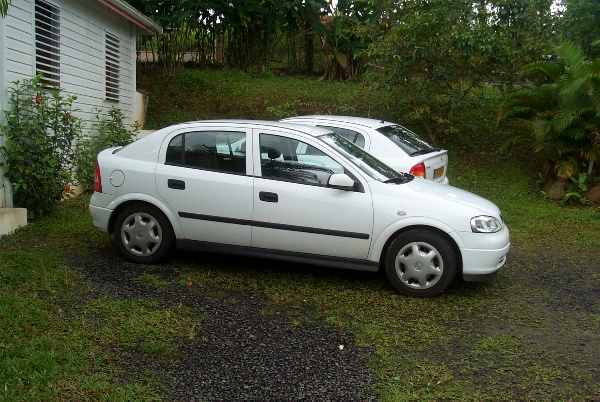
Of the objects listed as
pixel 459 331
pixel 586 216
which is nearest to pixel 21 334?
pixel 459 331

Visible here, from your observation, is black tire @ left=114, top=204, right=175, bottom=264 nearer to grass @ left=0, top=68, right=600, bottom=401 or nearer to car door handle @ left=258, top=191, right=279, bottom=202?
grass @ left=0, top=68, right=600, bottom=401

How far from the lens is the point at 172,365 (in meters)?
4.18

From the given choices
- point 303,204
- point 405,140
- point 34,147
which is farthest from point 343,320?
point 34,147

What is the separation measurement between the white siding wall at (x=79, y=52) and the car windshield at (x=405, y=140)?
176 inches

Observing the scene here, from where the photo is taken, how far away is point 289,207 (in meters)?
5.92

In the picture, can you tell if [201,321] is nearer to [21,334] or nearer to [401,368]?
[21,334]

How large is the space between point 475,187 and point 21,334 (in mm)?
8978

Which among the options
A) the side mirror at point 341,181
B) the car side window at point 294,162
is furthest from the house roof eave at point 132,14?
the side mirror at point 341,181

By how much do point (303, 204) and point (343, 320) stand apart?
48.6 inches

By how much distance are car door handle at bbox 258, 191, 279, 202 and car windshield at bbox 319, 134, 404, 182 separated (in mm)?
744

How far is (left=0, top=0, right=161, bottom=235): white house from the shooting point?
777 cm

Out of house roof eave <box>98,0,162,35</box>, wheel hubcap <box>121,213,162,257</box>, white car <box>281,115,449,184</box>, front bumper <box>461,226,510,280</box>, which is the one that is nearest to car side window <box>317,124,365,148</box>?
white car <box>281,115,449,184</box>

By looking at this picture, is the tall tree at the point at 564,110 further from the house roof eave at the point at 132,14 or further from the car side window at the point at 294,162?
the house roof eave at the point at 132,14

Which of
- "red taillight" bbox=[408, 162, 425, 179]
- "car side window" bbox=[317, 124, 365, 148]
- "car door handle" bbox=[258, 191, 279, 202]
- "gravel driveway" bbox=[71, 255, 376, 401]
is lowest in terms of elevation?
"gravel driveway" bbox=[71, 255, 376, 401]
